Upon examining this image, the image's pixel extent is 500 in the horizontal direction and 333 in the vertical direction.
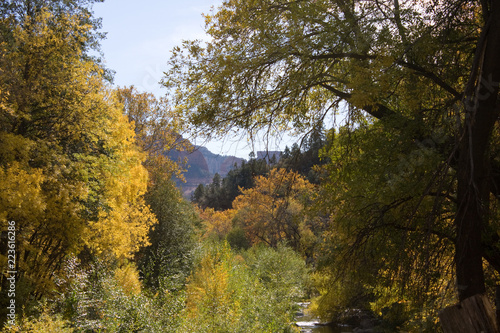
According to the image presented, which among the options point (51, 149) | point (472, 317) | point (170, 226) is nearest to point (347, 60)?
point (472, 317)

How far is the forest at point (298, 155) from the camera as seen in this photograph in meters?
5.35

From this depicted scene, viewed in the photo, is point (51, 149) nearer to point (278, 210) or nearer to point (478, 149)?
point (278, 210)

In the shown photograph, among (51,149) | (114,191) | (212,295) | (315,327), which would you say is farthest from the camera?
(315,327)

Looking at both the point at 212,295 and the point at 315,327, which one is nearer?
the point at 212,295

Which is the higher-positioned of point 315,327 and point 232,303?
point 232,303

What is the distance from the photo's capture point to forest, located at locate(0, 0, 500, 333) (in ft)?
17.5

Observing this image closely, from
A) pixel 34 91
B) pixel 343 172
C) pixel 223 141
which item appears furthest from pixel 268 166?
pixel 34 91

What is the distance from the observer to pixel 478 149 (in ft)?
15.7

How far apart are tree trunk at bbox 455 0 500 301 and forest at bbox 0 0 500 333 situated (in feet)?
0.07

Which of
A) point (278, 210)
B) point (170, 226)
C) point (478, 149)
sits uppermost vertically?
Result: point (478, 149)

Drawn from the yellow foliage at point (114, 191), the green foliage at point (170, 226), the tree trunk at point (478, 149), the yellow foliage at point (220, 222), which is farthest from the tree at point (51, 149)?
the yellow foliage at point (220, 222)

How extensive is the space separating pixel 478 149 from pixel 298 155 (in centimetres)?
235

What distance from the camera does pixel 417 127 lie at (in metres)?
5.92

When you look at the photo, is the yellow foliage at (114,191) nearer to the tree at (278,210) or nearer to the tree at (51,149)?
the tree at (51,149)
